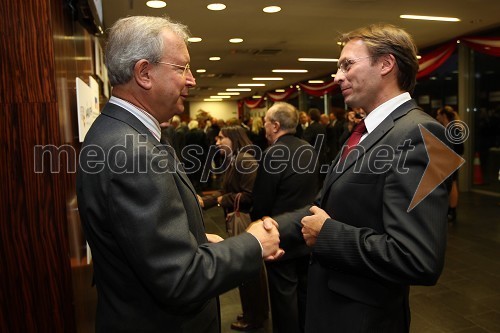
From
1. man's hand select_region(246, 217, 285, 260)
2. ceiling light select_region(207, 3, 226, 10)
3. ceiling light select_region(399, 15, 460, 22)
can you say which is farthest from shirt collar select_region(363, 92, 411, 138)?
ceiling light select_region(399, 15, 460, 22)

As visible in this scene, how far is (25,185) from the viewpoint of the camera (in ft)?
5.91

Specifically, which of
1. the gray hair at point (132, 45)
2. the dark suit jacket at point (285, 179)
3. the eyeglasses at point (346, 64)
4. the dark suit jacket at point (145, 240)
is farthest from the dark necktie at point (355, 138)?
the dark suit jacket at point (285, 179)

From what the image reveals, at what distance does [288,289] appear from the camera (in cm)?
292

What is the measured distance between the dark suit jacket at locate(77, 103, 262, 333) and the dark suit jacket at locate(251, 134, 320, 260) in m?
1.60

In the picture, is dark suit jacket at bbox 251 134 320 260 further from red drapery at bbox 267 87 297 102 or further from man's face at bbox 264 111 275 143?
red drapery at bbox 267 87 297 102

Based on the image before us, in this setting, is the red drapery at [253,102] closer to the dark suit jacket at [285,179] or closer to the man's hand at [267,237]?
the dark suit jacket at [285,179]

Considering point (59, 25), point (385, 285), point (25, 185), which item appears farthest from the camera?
point (59, 25)

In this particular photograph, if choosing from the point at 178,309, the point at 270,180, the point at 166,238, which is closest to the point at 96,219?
the point at 166,238

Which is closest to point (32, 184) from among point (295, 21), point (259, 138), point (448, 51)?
point (295, 21)

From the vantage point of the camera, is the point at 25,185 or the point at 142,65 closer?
the point at 142,65

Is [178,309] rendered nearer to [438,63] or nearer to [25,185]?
[25,185]

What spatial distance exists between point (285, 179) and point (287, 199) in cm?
14

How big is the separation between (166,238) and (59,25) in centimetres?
160

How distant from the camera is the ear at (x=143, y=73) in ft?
3.99
